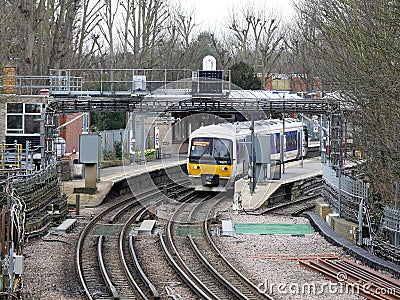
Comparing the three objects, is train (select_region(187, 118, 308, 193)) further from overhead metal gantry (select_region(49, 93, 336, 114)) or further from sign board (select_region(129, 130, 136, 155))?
sign board (select_region(129, 130, 136, 155))

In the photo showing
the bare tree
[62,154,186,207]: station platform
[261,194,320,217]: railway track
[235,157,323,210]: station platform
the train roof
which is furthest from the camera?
the train roof

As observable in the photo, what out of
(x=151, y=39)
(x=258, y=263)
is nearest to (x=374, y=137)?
(x=258, y=263)

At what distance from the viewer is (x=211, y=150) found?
27516mm

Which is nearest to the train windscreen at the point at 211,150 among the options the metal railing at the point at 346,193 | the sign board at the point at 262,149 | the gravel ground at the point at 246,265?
the sign board at the point at 262,149

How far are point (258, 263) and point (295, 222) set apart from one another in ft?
21.1

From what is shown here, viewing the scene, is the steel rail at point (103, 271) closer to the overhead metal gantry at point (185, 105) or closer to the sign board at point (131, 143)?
the overhead metal gantry at point (185, 105)

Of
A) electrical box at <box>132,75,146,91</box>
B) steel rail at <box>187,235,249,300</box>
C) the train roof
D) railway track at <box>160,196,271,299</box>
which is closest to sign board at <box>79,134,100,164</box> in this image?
the train roof

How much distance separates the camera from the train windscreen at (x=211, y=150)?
27188mm

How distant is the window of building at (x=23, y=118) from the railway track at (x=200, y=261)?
31.8 ft

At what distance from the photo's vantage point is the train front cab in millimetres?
27172

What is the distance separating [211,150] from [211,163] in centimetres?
53

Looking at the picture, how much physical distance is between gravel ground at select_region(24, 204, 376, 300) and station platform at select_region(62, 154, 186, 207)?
5643 millimetres

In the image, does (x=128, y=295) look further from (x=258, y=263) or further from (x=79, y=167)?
(x=79, y=167)

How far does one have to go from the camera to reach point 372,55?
15672mm
